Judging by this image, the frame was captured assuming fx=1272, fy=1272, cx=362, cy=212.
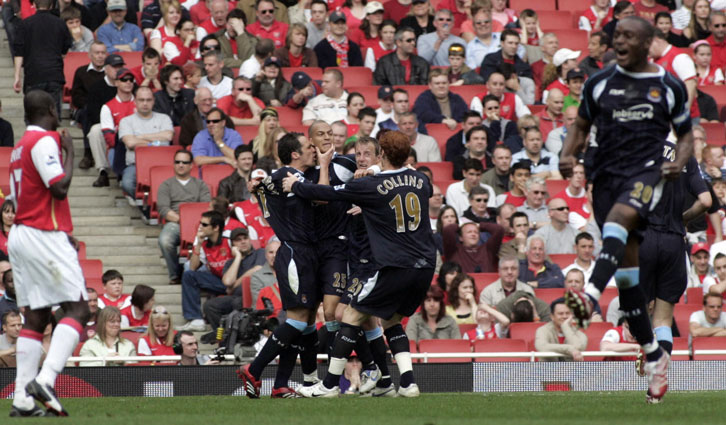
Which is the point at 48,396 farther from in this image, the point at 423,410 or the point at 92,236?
the point at 92,236

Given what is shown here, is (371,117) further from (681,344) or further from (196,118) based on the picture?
(681,344)

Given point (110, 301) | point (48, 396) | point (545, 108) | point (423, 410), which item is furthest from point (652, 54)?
point (48, 396)

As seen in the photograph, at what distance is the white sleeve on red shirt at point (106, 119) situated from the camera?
17641 millimetres

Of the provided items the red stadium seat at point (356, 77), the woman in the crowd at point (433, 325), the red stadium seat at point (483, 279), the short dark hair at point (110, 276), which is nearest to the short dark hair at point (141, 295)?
the short dark hair at point (110, 276)

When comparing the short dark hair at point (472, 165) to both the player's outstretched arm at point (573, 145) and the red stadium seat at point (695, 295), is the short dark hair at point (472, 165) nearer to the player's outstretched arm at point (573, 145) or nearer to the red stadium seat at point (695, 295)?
the red stadium seat at point (695, 295)

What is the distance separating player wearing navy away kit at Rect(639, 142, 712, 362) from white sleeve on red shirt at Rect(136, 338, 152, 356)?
6.30m

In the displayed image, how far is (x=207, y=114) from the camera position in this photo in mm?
17875

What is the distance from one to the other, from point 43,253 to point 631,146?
4.16 m

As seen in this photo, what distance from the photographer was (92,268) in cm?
1608

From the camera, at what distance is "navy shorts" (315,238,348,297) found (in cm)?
1102

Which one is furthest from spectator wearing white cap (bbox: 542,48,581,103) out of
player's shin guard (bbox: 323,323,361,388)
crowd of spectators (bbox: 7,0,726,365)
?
player's shin guard (bbox: 323,323,361,388)

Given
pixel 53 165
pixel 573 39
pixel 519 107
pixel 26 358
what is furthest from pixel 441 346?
pixel 573 39

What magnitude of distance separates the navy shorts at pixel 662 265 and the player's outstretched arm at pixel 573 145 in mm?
1105

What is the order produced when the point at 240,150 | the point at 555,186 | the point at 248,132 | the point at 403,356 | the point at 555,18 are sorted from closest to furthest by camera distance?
the point at 403,356
the point at 240,150
the point at 555,186
the point at 248,132
the point at 555,18
